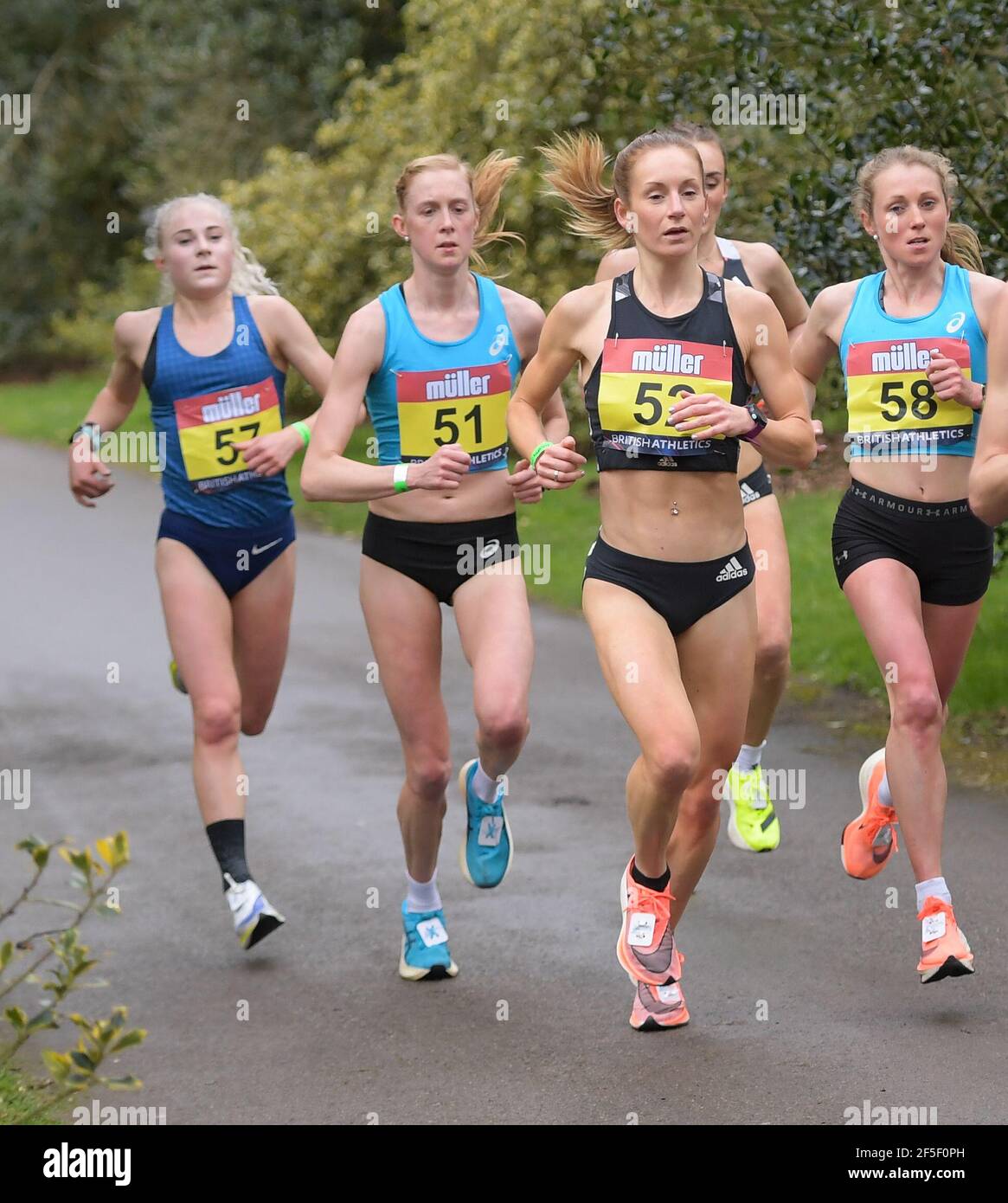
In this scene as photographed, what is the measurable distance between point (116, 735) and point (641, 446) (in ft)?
17.6

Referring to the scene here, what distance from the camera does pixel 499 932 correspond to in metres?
6.51

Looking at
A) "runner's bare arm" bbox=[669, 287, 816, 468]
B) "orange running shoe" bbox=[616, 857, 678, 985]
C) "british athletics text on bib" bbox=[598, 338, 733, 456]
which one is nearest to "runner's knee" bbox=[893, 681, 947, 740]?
"runner's bare arm" bbox=[669, 287, 816, 468]

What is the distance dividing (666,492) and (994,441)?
3.09 ft

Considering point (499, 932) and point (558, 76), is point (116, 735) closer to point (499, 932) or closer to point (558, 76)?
point (499, 932)

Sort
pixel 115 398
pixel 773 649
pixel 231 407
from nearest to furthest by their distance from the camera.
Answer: pixel 231 407 → pixel 773 649 → pixel 115 398

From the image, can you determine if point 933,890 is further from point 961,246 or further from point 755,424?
point 961,246

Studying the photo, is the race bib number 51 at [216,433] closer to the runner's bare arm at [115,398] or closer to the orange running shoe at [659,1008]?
the runner's bare arm at [115,398]

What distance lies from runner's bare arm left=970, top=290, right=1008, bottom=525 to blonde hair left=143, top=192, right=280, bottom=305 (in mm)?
2713

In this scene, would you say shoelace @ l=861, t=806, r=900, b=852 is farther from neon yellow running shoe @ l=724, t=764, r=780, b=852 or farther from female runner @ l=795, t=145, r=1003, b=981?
neon yellow running shoe @ l=724, t=764, r=780, b=852

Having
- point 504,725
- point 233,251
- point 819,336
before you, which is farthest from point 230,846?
point 819,336

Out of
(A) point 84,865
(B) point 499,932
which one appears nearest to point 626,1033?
(B) point 499,932

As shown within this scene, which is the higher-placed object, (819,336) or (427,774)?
(819,336)

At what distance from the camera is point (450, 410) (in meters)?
5.80

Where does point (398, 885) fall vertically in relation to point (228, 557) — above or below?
below
